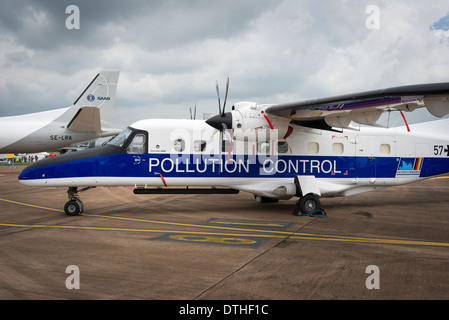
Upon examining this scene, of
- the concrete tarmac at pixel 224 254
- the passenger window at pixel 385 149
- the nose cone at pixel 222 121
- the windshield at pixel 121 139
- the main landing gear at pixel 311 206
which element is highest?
the nose cone at pixel 222 121

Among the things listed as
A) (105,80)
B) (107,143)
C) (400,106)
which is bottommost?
(107,143)

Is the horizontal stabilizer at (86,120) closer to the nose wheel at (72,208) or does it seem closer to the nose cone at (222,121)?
the nose wheel at (72,208)

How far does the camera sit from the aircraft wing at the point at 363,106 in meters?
7.03

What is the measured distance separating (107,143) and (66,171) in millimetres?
1450

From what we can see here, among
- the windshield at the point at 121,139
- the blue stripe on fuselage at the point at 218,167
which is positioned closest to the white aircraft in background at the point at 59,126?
the windshield at the point at 121,139

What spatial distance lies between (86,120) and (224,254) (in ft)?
46.7

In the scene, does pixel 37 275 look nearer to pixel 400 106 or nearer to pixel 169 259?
pixel 169 259

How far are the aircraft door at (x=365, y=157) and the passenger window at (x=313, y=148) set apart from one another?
4.48 ft

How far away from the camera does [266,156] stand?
1053 centimetres

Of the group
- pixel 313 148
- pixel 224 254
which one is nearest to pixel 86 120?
pixel 313 148

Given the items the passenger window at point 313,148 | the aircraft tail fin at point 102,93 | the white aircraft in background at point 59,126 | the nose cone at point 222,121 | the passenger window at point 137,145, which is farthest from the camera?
the aircraft tail fin at point 102,93
